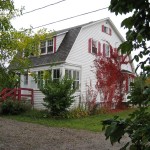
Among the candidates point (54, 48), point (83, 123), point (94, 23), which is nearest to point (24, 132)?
point (83, 123)

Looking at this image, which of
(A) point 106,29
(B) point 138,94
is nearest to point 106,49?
(A) point 106,29

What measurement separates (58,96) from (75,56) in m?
5.79

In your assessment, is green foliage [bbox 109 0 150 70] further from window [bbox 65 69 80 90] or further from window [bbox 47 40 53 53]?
window [bbox 47 40 53 53]

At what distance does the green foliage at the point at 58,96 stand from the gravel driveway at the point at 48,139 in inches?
124

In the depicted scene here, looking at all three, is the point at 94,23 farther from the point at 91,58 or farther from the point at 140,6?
the point at 140,6

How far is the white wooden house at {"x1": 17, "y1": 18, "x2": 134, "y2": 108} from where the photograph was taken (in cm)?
2158

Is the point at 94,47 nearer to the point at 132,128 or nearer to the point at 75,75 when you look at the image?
the point at 75,75

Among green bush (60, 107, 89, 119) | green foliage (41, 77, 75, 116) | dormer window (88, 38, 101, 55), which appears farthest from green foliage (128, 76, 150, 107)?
dormer window (88, 38, 101, 55)

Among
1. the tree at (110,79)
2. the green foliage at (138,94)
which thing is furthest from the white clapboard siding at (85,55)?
the green foliage at (138,94)

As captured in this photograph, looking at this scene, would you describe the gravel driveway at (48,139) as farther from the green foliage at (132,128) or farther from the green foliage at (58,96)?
the green foliage at (132,128)

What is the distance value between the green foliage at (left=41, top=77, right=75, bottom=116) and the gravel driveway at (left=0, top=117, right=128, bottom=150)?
316cm

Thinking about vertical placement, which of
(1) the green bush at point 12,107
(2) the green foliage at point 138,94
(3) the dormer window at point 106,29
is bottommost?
(1) the green bush at point 12,107

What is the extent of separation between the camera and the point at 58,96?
17.0m

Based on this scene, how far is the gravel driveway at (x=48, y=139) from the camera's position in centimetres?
933
